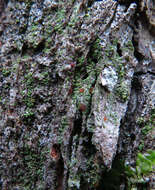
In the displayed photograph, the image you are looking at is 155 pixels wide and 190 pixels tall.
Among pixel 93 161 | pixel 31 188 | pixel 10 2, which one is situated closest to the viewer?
pixel 93 161

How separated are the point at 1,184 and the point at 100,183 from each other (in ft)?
2.31

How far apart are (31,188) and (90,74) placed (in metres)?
0.89

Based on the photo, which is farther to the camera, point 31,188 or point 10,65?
point 10,65

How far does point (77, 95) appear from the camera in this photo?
128cm

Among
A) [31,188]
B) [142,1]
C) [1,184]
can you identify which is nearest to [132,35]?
[142,1]

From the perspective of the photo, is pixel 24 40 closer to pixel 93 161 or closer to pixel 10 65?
pixel 10 65

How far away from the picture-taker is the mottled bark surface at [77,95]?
121cm

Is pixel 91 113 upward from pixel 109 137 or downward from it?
upward

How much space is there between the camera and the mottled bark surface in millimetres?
1207

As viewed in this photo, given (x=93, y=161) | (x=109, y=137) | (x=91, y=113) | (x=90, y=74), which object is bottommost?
(x=93, y=161)

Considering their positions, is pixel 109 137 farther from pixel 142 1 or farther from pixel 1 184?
pixel 142 1

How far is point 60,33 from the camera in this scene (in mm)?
1404

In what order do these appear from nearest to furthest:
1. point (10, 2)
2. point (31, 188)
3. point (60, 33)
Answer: point (31, 188)
point (60, 33)
point (10, 2)

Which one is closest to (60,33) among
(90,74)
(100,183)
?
(90,74)
